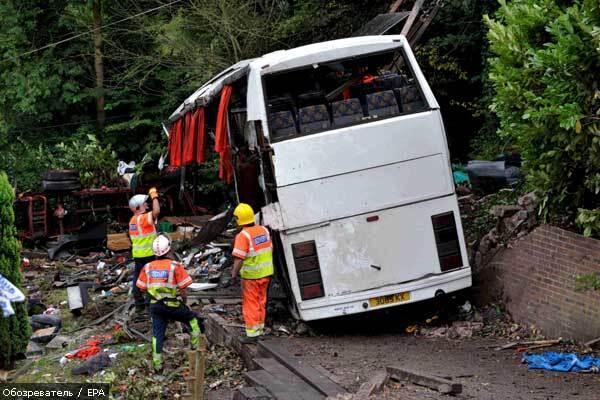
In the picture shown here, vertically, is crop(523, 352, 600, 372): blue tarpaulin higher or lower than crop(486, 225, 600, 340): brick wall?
lower

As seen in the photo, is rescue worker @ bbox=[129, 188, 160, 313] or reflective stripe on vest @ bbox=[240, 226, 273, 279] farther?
rescue worker @ bbox=[129, 188, 160, 313]

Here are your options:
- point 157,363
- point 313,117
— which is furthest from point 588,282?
point 157,363

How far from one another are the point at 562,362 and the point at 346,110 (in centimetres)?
382

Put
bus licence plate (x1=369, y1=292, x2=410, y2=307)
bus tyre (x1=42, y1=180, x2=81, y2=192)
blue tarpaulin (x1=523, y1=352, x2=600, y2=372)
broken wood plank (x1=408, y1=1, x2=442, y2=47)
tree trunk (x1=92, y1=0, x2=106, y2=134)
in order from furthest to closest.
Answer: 1. tree trunk (x1=92, y1=0, x2=106, y2=134)
2. bus tyre (x1=42, y1=180, x2=81, y2=192)
3. broken wood plank (x1=408, y1=1, x2=442, y2=47)
4. bus licence plate (x1=369, y1=292, x2=410, y2=307)
5. blue tarpaulin (x1=523, y1=352, x2=600, y2=372)

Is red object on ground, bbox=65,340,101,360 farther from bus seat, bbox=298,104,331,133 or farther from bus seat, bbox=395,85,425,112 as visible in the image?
bus seat, bbox=395,85,425,112

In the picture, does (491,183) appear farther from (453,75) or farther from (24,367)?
(24,367)

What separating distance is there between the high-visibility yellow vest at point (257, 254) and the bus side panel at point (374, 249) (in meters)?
0.29

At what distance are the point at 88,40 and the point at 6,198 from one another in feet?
53.7

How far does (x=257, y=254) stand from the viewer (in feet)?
31.9

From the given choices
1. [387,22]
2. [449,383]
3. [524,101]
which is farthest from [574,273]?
[387,22]

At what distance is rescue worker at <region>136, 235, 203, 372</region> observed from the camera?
921 centimetres

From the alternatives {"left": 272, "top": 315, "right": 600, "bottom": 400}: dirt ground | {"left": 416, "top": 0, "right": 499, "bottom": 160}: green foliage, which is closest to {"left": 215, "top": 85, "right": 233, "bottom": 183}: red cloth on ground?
{"left": 272, "top": 315, "right": 600, "bottom": 400}: dirt ground

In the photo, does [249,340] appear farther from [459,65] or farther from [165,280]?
[459,65]

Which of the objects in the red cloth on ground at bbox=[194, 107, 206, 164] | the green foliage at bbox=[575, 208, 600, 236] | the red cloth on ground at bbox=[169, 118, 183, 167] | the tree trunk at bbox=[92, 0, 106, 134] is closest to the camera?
the green foliage at bbox=[575, 208, 600, 236]
